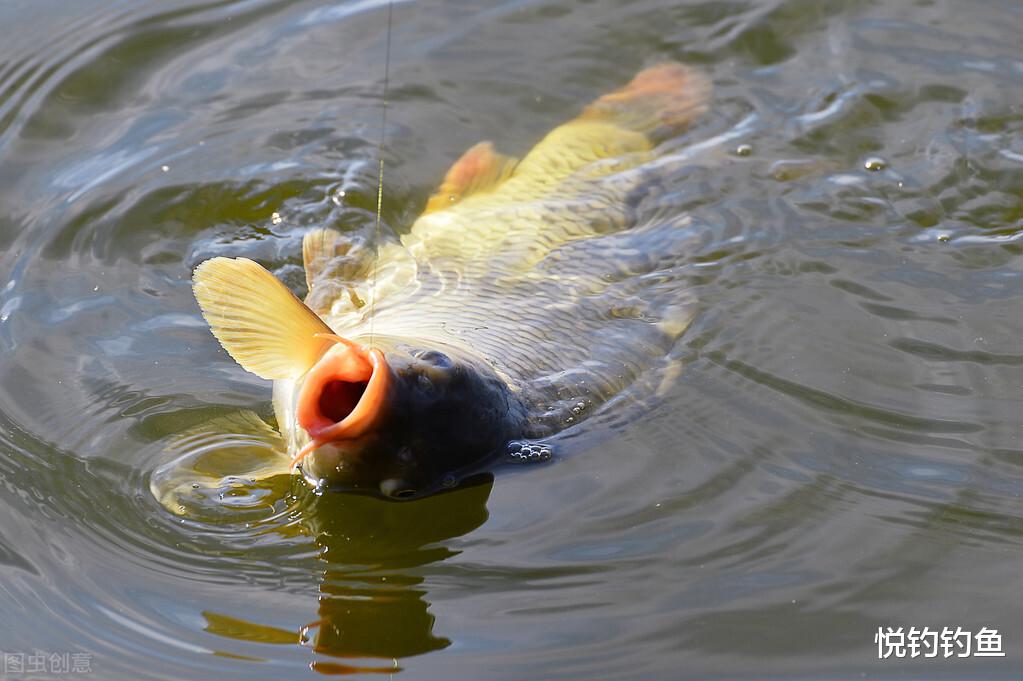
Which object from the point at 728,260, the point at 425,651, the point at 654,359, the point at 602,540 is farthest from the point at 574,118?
the point at 425,651

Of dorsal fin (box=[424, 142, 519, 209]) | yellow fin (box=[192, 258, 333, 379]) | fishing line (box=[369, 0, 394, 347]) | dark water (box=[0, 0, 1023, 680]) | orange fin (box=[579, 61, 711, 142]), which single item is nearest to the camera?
yellow fin (box=[192, 258, 333, 379])

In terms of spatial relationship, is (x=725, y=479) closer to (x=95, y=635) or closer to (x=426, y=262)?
(x=426, y=262)

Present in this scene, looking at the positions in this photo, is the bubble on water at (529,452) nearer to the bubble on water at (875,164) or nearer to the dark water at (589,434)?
the dark water at (589,434)

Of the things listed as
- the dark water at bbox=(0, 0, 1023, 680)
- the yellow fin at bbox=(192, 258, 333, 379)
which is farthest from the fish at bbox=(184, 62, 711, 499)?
the dark water at bbox=(0, 0, 1023, 680)

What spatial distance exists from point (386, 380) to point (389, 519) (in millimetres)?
618

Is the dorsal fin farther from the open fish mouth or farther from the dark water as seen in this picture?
the open fish mouth

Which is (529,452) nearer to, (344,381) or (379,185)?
(344,381)

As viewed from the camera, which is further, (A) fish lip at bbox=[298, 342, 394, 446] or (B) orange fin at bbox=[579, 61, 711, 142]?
(B) orange fin at bbox=[579, 61, 711, 142]

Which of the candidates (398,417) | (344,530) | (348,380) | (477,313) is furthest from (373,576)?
(477,313)

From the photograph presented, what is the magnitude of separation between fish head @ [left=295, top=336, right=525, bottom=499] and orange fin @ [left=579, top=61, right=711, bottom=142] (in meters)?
2.06

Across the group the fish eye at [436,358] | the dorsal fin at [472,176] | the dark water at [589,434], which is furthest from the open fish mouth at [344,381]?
the dorsal fin at [472,176]

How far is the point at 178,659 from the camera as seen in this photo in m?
2.84

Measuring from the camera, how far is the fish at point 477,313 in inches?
114

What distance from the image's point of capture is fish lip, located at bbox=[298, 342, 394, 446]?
277cm
